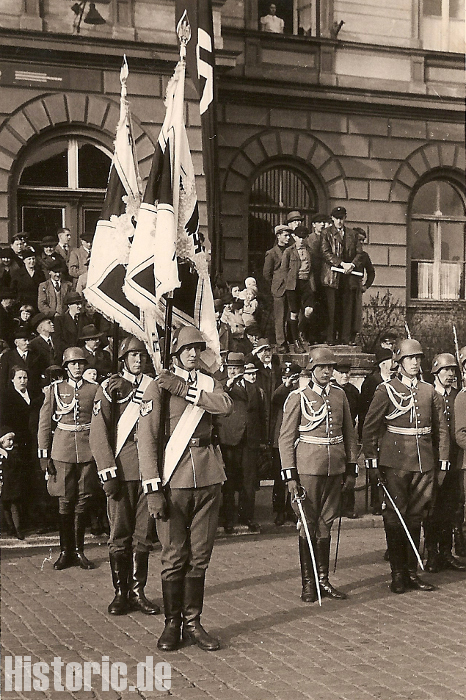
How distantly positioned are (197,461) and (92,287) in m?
1.90

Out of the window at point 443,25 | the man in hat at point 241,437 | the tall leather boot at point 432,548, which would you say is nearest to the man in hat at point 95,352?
the man in hat at point 241,437

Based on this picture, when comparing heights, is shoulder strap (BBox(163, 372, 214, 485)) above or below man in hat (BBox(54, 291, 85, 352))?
below

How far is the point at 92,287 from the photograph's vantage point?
791 cm

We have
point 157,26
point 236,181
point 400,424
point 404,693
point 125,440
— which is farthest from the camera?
point 236,181

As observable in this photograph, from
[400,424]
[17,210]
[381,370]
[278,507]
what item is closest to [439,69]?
[17,210]

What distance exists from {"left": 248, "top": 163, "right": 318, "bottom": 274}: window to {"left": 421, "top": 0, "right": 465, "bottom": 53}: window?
403cm

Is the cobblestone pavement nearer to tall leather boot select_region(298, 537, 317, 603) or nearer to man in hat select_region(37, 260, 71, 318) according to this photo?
tall leather boot select_region(298, 537, 317, 603)

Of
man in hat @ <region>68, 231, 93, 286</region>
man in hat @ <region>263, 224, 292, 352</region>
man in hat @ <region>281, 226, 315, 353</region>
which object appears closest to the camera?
man in hat @ <region>68, 231, 93, 286</region>

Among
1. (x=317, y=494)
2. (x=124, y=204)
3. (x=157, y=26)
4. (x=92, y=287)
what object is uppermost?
(x=157, y=26)

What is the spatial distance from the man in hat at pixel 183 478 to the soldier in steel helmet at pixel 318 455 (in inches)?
56.6

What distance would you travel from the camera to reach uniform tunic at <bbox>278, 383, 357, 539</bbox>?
8.10 m

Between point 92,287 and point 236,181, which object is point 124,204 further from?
point 236,181

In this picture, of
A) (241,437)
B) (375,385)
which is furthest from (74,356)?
(375,385)

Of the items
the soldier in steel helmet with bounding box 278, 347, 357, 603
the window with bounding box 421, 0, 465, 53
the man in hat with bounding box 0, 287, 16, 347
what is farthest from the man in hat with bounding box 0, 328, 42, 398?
the window with bounding box 421, 0, 465, 53
